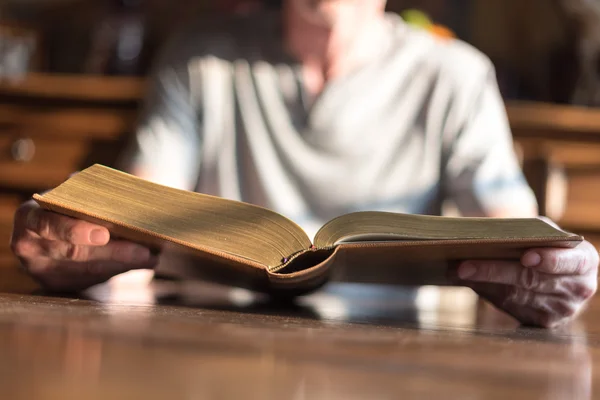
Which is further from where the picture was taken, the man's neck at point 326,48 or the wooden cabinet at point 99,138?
the wooden cabinet at point 99,138

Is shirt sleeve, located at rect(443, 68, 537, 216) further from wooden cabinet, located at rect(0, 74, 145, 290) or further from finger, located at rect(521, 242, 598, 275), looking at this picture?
wooden cabinet, located at rect(0, 74, 145, 290)

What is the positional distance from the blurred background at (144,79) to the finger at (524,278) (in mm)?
1032

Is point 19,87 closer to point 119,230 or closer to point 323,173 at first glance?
point 323,173

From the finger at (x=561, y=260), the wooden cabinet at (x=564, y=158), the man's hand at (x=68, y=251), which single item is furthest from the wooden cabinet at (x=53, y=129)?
the finger at (x=561, y=260)

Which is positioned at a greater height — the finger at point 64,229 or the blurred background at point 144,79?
the blurred background at point 144,79

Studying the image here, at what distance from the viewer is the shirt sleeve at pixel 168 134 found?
1.05 m

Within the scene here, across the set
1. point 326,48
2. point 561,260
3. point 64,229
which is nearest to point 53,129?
point 326,48

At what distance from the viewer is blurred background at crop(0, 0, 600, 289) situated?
61.3 inches

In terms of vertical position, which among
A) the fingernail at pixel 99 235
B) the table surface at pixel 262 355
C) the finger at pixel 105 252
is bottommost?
the table surface at pixel 262 355

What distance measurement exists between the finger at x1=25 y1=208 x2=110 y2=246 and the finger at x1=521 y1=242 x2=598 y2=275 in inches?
12.7

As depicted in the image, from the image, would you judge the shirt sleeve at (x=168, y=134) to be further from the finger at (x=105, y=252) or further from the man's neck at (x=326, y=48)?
the finger at (x=105, y=252)

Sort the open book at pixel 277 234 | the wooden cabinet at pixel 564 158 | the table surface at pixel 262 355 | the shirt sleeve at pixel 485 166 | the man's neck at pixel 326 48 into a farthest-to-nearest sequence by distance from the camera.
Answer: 1. the wooden cabinet at pixel 564 158
2. the man's neck at pixel 326 48
3. the shirt sleeve at pixel 485 166
4. the open book at pixel 277 234
5. the table surface at pixel 262 355

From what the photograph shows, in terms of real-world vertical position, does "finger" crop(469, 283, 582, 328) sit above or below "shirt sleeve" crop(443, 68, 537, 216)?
below

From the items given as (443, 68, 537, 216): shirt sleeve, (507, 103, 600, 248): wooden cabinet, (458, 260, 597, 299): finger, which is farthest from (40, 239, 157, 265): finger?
(507, 103, 600, 248): wooden cabinet
